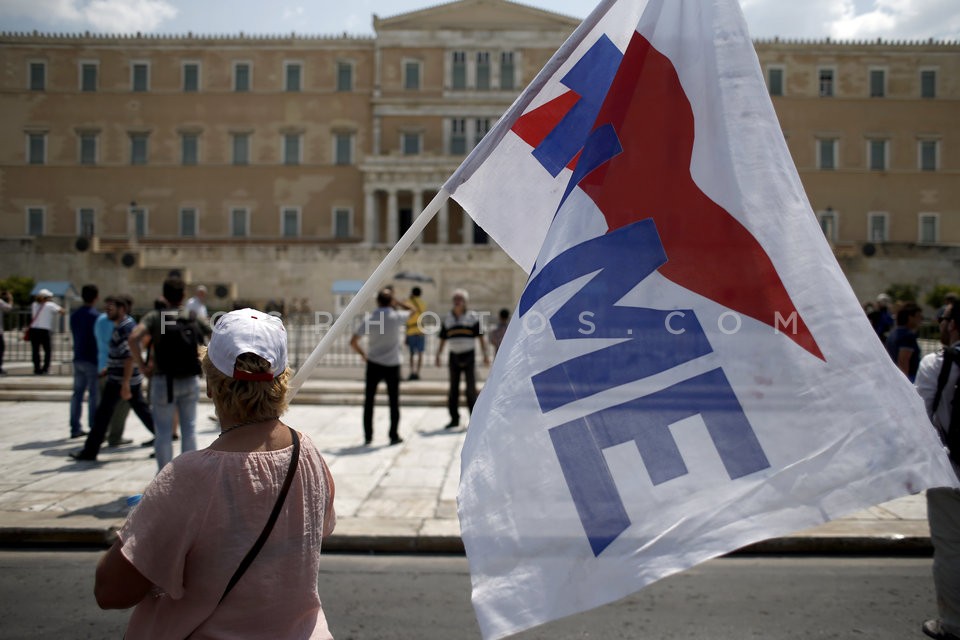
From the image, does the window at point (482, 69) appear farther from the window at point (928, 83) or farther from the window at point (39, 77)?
the window at point (39, 77)

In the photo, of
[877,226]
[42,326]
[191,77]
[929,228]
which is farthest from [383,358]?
[929,228]

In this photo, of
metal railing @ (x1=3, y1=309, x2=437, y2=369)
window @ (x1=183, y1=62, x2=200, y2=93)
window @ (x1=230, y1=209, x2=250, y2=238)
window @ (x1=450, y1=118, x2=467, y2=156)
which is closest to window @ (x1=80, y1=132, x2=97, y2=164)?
window @ (x1=183, y1=62, x2=200, y2=93)

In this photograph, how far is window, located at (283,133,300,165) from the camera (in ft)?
166

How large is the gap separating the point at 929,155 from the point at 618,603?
54.3 metres

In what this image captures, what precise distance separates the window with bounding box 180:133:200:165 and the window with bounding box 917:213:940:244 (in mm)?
46482

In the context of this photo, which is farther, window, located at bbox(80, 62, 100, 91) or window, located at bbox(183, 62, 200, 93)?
window, located at bbox(183, 62, 200, 93)

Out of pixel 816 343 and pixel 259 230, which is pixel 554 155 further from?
pixel 259 230

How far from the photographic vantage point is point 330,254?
37.1m

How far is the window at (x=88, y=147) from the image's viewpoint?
50406mm

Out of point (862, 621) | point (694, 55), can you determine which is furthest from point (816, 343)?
point (862, 621)

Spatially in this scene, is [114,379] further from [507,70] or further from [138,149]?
[138,149]

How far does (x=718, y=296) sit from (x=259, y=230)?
5117 centimetres

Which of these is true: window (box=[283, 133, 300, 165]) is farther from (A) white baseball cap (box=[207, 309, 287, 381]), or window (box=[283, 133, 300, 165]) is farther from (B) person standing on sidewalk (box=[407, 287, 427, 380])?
(A) white baseball cap (box=[207, 309, 287, 381])

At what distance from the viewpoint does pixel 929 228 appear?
164 ft
